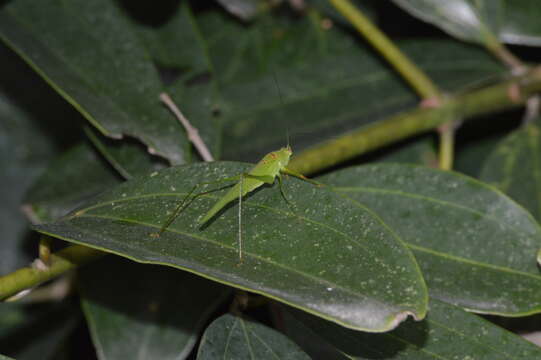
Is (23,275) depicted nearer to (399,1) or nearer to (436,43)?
(399,1)

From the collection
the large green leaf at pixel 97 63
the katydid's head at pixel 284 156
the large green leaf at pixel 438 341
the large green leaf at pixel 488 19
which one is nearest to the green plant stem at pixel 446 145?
the large green leaf at pixel 488 19

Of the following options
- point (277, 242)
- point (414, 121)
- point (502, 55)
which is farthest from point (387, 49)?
point (277, 242)

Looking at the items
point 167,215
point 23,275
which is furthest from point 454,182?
point 23,275

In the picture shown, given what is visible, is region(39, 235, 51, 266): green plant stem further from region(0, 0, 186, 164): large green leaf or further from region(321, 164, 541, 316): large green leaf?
region(321, 164, 541, 316): large green leaf

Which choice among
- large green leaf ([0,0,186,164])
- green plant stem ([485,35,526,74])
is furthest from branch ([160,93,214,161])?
green plant stem ([485,35,526,74])

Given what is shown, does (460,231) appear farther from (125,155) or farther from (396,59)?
(125,155)
